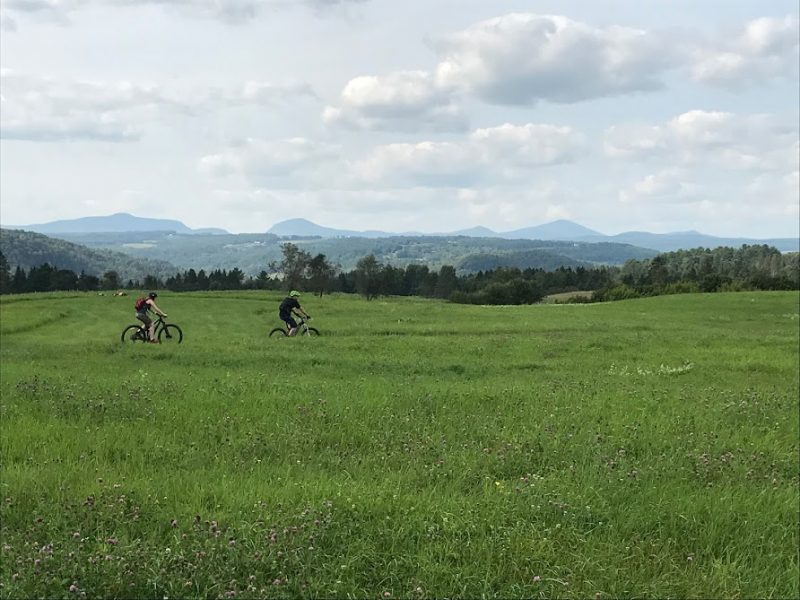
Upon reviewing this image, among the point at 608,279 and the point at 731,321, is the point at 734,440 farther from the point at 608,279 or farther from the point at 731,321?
the point at 608,279

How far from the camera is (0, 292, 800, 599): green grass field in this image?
4.96m

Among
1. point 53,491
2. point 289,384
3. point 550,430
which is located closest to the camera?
point 53,491

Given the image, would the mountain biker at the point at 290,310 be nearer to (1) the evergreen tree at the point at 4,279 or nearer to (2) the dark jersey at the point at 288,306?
(2) the dark jersey at the point at 288,306

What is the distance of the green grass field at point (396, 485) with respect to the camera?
496cm

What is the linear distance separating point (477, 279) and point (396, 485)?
175 meters

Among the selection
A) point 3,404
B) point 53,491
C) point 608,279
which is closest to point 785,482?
point 53,491

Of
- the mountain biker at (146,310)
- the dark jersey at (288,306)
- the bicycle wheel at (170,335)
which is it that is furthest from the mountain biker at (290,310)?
the mountain biker at (146,310)

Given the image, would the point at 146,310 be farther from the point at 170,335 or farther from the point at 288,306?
the point at 288,306

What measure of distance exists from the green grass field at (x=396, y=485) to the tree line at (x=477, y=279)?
90.1 meters

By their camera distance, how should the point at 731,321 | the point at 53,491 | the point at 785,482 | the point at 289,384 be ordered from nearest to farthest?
the point at 53,491
the point at 785,482
the point at 289,384
the point at 731,321

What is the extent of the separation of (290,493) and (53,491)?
2321 mm

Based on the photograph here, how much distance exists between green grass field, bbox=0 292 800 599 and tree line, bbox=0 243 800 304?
296 feet

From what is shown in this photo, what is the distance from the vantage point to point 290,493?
634 centimetres

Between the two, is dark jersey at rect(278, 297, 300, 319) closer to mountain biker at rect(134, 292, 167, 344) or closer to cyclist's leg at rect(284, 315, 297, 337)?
cyclist's leg at rect(284, 315, 297, 337)
